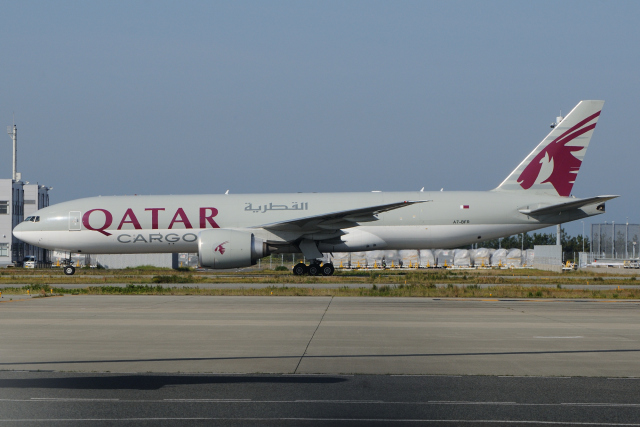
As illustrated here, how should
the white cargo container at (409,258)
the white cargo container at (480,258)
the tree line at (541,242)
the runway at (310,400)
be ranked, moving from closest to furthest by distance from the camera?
1. the runway at (310,400)
2. the white cargo container at (409,258)
3. the white cargo container at (480,258)
4. the tree line at (541,242)

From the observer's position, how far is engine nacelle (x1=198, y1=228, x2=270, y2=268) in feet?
99.8

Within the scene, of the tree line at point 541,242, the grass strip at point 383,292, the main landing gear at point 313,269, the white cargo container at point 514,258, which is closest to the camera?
the grass strip at point 383,292

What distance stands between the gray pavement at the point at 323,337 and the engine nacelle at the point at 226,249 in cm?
1084

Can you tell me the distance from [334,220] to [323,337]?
19.6 m

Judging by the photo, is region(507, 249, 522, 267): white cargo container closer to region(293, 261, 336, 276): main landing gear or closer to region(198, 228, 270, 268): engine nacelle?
region(293, 261, 336, 276): main landing gear

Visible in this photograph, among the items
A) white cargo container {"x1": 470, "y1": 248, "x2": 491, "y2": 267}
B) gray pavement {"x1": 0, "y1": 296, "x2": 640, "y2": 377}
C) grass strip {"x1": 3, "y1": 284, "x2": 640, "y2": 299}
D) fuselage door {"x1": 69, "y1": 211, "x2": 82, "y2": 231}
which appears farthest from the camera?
white cargo container {"x1": 470, "y1": 248, "x2": 491, "y2": 267}

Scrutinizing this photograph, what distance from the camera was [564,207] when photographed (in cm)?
3275

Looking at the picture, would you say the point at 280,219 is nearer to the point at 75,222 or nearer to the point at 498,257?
the point at 75,222

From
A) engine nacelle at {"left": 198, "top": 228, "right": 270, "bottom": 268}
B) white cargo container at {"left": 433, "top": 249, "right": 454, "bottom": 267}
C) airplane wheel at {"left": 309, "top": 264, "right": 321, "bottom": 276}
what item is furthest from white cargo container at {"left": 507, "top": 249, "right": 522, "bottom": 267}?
engine nacelle at {"left": 198, "top": 228, "right": 270, "bottom": 268}

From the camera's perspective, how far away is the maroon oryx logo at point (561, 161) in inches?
1356

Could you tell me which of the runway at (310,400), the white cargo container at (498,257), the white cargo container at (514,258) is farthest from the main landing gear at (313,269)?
the white cargo container at (498,257)

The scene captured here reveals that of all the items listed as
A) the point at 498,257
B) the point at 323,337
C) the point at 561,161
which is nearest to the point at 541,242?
the point at 498,257

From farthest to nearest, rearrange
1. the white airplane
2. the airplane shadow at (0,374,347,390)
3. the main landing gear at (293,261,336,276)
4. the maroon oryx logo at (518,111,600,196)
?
the maroon oryx logo at (518,111,600,196), the main landing gear at (293,261,336,276), the white airplane, the airplane shadow at (0,374,347,390)

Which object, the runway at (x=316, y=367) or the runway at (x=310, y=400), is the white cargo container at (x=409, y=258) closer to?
the runway at (x=316, y=367)
